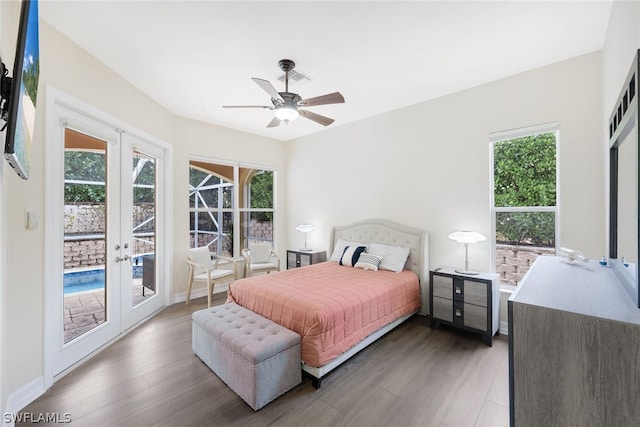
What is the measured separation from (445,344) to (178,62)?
415cm

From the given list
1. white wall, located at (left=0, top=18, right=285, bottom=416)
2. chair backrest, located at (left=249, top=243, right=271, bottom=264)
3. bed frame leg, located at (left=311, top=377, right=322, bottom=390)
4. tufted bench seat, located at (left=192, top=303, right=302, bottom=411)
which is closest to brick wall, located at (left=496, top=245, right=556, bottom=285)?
bed frame leg, located at (left=311, top=377, right=322, bottom=390)

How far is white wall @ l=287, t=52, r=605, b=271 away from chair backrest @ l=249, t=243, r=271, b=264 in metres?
0.92

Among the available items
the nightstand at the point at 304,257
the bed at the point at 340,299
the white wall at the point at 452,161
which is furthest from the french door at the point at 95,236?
the white wall at the point at 452,161

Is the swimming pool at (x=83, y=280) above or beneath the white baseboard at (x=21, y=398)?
above

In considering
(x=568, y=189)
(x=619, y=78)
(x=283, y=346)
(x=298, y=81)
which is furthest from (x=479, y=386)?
(x=298, y=81)

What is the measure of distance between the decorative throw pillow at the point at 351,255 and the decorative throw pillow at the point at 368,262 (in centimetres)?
11

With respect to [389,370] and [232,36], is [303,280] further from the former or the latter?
[232,36]

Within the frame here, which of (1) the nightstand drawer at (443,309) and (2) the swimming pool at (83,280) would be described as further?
(1) the nightstand drawer at (443,309)

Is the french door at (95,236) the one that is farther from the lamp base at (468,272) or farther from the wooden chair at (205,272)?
the lamp base at (468,272)

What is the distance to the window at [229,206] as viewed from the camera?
4770mm

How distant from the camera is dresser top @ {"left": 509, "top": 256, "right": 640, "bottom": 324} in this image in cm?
97

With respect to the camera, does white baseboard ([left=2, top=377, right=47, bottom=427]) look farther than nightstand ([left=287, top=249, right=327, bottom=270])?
No

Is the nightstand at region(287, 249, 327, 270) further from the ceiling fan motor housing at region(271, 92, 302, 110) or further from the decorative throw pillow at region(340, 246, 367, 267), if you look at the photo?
the ceiling fan motor housing at region(271, 92, 302, 110)

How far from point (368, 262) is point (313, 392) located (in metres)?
1.95
